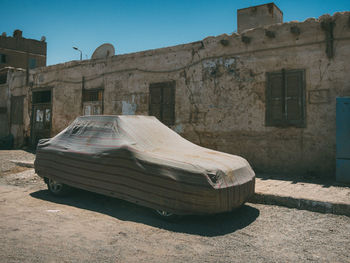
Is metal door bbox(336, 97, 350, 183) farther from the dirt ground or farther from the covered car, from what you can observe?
the covered car

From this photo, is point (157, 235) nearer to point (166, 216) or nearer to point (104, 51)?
point (166, 216)

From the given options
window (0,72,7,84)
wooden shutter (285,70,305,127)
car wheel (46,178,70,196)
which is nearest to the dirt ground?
car wheel (46,178,70,196)

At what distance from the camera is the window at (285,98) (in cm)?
716

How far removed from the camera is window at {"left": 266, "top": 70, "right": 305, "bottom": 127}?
7162mm

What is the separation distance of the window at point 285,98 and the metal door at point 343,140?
41.3 inches

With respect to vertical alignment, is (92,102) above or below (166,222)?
above

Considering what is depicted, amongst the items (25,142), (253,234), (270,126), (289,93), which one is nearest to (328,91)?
(289,93)

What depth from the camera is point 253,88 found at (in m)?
7.82

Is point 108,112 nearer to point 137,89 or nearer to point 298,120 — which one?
point 137,89

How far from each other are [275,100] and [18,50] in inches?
1274

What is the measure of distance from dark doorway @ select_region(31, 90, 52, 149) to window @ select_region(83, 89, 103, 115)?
7.72 feet

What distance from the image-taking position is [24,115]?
14336 millimetres

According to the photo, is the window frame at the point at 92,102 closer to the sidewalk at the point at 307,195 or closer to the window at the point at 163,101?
the window at the point at 163,101

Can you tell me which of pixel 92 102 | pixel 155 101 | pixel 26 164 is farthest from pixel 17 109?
pixel 155 101
